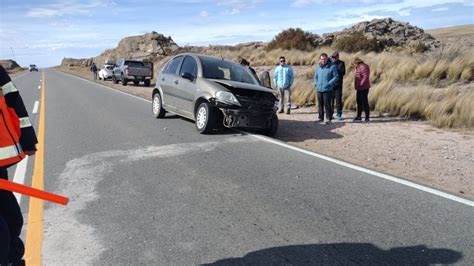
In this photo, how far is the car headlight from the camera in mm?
9359

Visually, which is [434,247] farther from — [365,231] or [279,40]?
[279,40]

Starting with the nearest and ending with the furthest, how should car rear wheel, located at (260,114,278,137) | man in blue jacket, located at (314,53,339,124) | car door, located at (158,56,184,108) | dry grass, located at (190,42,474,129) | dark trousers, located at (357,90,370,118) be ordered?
car rear wheel, located at (260,114,278,137) < car door, located at (158,56,184,108) < dry grass, located at (190,42,474,129) < man in blue jacket, located at (314,53,339,124) < dark trousers, located at (357,90,370,118)

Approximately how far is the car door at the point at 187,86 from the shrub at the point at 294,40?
75.6 feet

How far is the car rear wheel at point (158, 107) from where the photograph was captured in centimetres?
1219

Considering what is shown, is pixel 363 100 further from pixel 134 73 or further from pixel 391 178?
pixel 134 73

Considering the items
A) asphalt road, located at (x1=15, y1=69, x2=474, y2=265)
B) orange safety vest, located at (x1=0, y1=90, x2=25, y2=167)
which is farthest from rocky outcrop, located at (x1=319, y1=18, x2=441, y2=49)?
orange safety vest, located at (x1=0, y1=90, x2=25, y2=167)

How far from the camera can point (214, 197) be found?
5.45m

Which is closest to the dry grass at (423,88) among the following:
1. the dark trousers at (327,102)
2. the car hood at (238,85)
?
the dark trousers at (327,102)

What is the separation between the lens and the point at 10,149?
2.99 metres

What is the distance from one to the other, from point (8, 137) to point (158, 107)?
935 cm

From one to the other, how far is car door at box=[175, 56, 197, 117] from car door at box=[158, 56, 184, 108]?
0.86 feet

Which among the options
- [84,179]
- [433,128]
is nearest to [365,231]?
[84,179]

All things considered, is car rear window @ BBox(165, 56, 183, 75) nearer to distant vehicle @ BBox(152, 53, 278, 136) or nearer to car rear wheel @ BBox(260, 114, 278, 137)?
distant vehicle @ BBox(152, 53, 278, 136)

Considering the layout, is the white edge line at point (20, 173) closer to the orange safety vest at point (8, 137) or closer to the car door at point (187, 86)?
the orange safety vest at point (8, 137)
